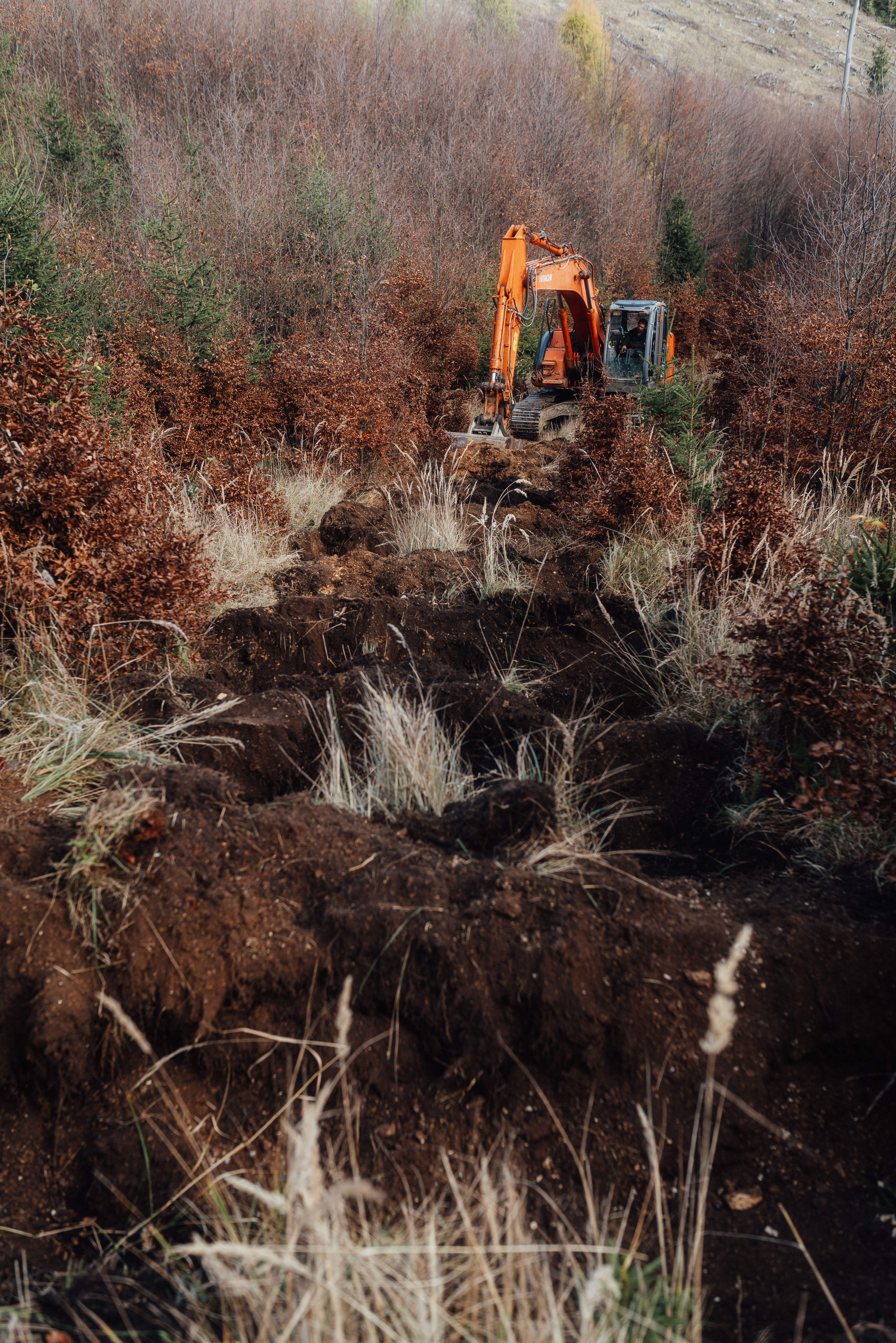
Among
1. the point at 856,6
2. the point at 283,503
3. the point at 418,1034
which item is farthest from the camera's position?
the point at 856,6

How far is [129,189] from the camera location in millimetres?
14008

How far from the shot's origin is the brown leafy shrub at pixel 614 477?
264 inches

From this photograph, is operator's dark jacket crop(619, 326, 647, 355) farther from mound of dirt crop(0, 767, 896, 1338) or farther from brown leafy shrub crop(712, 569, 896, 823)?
mound of dirt crop(0, 767, 896, 1338)

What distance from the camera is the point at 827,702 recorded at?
131 inches

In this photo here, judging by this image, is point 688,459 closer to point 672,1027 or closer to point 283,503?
point 283,503

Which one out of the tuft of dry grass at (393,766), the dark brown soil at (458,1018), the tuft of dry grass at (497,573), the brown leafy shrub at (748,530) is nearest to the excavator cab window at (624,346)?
the tuft of dry grass at (497,573)

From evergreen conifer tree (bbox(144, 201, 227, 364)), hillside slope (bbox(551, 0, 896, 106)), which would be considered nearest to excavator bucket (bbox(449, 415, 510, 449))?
evergreen conifer tree (bbox(144, 201, 227, 364))

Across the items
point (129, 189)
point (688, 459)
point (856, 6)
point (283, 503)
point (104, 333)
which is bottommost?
point (283, 503)

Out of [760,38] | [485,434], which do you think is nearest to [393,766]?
[485,434]

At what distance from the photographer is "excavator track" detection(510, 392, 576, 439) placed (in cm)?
1227

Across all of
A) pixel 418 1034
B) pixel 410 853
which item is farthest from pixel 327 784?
pixel 418 1034

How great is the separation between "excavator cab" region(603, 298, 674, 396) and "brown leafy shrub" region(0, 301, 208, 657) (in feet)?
31.6

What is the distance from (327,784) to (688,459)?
5141mm

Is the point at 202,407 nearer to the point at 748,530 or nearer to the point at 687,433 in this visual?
the point at 687,433
